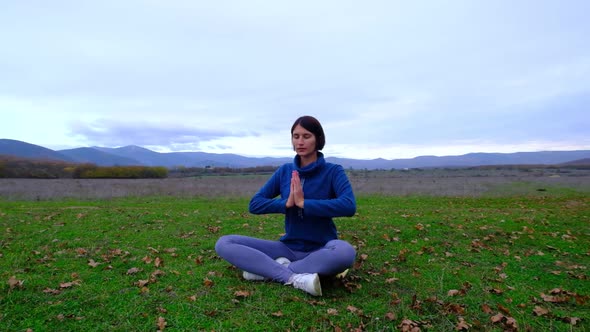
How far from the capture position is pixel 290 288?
14.9 feet

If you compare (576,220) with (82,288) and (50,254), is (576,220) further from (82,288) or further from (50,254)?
(50,254)

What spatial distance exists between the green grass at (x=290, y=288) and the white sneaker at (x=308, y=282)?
4.1 inches

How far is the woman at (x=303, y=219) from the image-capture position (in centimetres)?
436

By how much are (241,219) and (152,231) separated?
10.4ft

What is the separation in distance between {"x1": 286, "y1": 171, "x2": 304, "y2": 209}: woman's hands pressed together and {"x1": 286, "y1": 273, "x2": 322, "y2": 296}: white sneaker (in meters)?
0.91

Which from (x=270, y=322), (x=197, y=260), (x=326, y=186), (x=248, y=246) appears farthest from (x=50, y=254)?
(x=326, y=186)

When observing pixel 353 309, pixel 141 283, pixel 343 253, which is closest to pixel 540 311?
pixel 353 309

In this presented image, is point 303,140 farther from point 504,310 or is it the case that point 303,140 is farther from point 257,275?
point 504,310

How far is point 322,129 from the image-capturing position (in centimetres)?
468

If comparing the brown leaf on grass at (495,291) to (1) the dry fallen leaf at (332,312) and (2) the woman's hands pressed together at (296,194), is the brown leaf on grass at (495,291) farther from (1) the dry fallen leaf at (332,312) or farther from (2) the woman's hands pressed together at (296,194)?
(2) the woman's hands pressed together at (296,194)

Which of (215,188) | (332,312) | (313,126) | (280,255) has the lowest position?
(215,188)

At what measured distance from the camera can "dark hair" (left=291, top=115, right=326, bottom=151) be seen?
4.54 metres

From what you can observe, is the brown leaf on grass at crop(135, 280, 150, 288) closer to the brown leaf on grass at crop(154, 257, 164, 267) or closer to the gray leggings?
the brown leaf on grass at crop(154, 257, 164, 267)

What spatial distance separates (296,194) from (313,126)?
3.16ft
